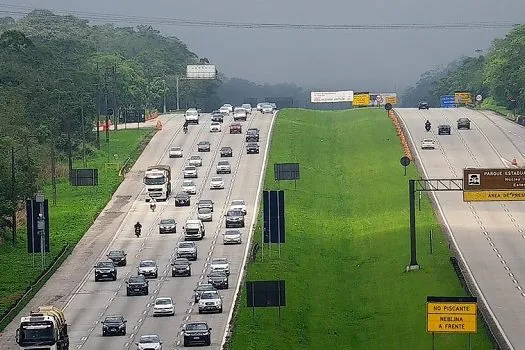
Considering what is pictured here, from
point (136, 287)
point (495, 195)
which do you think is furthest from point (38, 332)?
point (495, 195)

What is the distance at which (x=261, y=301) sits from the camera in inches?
3073

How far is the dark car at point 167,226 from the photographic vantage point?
11169 centimetres

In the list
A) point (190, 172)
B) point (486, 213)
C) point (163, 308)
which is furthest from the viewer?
point (190, 172)

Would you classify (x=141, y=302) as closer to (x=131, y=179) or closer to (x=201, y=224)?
(x=201, y=224)

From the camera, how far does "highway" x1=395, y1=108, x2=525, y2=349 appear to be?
82119 mm

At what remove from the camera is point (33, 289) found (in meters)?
91.0

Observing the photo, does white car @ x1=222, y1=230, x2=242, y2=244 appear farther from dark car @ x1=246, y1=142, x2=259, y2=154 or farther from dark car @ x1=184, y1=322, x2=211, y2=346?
dark car @ x1=246, y1=142, x2=259, y2=154

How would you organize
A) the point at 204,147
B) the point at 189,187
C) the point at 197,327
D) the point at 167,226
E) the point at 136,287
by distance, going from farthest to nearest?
the point at 204,147, the point at 189,187, the point at 167,226, the point at 136,287, the point at 197,327

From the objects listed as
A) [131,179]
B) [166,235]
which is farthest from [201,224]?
[131,179]

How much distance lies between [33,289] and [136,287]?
6864mm

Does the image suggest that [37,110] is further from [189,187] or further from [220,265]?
[220,265]

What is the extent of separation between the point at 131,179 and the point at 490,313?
222ft

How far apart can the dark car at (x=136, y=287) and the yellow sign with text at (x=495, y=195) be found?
2108 cm

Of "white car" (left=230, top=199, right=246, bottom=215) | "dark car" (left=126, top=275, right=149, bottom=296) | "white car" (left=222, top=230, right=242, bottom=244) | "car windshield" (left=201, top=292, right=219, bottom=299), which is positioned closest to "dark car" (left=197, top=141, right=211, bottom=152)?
"white car" (left=230, top=199, right=246, bottom=215)
